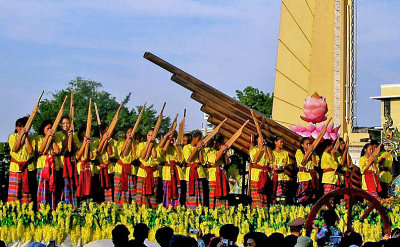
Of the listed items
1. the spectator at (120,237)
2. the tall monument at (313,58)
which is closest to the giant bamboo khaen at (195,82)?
the spectator at (120,237)

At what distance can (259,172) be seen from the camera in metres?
15.6

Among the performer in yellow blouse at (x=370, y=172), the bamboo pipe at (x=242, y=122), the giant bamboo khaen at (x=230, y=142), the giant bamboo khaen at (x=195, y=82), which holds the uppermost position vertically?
the giant bamboo khaen at (x=195, y=82)

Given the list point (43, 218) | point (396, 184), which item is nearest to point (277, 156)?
point (396, 184)

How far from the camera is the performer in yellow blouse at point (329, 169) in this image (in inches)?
625

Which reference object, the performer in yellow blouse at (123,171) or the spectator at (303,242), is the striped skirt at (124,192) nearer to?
the performer in yellow blouse at (123,171)

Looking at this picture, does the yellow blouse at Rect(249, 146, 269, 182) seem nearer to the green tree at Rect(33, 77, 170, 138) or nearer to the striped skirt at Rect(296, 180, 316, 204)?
the striped skirt at Rect(296, 180, 316, 204)

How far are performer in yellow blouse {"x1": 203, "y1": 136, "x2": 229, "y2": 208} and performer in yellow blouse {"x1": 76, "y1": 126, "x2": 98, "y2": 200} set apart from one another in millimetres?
2146

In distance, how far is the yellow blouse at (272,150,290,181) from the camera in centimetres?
1584

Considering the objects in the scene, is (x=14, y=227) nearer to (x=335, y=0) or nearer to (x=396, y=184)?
(x=396, y=184)

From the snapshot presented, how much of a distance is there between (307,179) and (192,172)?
2276 millimetres

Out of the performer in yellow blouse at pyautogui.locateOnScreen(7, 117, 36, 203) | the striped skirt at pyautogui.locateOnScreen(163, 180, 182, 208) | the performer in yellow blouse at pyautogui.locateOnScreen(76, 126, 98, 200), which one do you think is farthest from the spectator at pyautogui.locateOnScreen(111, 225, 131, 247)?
the striped skirt at pyautogui.locateOnScreen(163, 180, 182, 208)

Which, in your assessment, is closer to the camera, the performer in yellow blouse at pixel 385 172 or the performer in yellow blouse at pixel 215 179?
the performer in yellow blouse at pixel 215 179

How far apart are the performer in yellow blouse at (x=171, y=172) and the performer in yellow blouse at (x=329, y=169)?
2755mm

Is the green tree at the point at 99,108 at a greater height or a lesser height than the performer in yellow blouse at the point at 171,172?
greater
